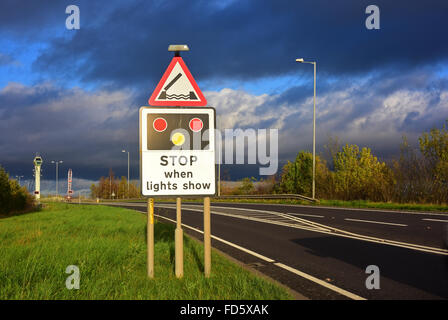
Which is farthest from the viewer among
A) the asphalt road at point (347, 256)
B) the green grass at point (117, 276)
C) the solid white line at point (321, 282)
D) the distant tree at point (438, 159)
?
the distant tree at point (438, 159)

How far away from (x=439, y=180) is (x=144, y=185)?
1902cm

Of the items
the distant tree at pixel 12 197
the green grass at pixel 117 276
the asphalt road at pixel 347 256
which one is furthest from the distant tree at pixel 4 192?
the green grass at pixel 117 276

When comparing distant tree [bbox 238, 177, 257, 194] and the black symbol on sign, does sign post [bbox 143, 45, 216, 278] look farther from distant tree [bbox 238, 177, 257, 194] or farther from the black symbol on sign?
distant tree [bbox 238, 177, 257, 194]

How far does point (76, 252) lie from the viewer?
657cm

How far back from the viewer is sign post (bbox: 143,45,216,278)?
5.02 metres

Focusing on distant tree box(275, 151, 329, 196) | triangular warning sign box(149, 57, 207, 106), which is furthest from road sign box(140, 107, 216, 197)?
distant tree box(275, 151, 329, 196)

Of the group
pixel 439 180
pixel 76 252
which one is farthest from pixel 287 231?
pixel 439 180

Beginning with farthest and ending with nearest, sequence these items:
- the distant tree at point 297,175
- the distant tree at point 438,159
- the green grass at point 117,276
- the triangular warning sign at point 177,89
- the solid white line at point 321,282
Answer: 1. the distant tree at point 297,175
2. the distant tree at point 438,159
3. the triangular warning sign at point 177,89
4. the solid white line at point 321,282
5. the green grass at point 117,276

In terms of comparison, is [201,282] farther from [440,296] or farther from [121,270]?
[440,296]

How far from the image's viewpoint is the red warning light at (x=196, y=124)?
5070mm

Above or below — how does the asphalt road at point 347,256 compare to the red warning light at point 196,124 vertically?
below

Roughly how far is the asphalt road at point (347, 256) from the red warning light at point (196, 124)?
257 cm

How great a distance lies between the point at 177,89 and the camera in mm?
5172

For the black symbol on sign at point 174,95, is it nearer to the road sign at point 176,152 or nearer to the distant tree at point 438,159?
the road sign at point 176,152
